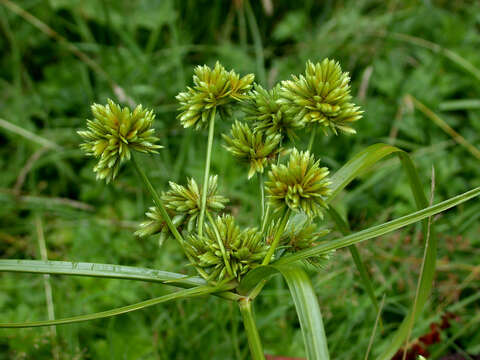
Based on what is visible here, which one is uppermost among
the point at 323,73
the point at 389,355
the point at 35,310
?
the point at 35,310

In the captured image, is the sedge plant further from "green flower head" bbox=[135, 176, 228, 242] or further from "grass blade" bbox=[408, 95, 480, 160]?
"grass blade" bbox=[408, 95, 480, 160]

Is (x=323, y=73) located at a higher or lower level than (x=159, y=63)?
lower

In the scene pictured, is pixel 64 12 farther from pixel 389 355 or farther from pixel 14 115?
pixel 389 355

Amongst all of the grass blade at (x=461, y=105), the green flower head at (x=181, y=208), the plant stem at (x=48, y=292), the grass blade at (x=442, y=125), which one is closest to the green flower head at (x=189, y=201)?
the green flower head at (x=181, y=208)

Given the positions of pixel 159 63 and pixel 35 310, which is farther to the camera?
pixel 159 63

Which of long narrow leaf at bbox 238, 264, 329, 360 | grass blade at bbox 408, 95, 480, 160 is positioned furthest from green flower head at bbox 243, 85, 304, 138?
grass blade at bbox 408, 95, 480, 160

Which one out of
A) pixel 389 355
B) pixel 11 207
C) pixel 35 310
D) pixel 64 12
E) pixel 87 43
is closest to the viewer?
pixel 389 355

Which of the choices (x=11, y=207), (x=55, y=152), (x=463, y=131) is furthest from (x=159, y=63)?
(x=463, y=131)

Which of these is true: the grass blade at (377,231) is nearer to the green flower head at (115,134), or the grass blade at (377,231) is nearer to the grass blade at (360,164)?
the grass blade at (360,164)
